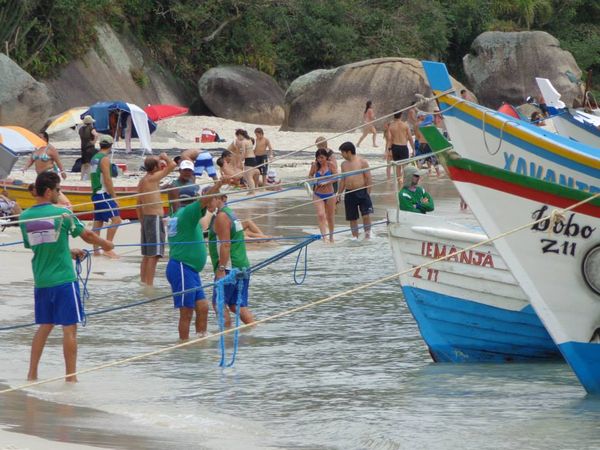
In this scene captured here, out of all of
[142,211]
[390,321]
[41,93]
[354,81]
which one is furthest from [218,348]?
[354,81]

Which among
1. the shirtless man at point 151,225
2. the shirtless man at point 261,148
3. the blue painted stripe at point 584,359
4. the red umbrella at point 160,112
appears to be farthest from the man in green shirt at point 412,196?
the red umbrella at point 160,112

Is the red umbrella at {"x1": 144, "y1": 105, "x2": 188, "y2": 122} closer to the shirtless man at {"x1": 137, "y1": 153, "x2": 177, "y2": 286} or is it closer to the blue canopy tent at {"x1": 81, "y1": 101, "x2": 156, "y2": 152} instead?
the blue canopy tent at {"x1": 81, "y1": 101, "x2": 156, "y2": 152}

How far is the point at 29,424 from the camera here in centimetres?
782

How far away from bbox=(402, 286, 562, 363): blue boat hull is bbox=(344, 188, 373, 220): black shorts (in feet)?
22.8

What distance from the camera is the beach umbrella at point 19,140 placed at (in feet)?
71.7

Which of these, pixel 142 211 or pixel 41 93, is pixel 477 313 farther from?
pixel 41 93

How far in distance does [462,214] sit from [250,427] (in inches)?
543

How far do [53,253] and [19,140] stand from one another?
13.9 m

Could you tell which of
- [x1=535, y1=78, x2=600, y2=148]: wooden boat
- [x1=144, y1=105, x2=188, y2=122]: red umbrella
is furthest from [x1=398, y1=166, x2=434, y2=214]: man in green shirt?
[x1=144, y1=105, x2=188, y2=122]: red umbrella

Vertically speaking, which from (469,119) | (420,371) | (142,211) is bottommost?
(420,371)

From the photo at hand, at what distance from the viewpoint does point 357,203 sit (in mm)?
17609

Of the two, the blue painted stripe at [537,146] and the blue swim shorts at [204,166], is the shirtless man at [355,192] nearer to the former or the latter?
the blue swim shorts at [204,166]

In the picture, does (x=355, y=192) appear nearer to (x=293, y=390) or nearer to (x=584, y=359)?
(x=293, y=390)

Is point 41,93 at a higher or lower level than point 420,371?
higher
